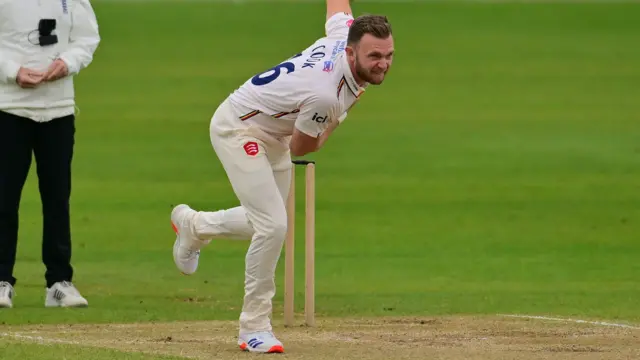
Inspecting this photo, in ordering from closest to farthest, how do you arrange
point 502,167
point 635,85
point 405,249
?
point 405,249 → point 502,167 → point 635,85

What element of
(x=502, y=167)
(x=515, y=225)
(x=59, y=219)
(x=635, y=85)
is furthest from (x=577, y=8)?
(x=59, y=219)

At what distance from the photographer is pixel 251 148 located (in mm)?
8391

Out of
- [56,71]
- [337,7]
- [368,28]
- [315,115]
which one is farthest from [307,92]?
[56,71]

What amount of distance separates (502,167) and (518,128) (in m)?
3.77

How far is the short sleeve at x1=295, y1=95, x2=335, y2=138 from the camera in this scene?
8055 mm

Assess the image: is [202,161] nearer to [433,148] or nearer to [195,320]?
[433,148]

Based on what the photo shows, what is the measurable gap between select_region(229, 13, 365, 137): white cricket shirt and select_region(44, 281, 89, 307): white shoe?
239 cm

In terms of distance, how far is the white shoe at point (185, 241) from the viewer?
9703mm

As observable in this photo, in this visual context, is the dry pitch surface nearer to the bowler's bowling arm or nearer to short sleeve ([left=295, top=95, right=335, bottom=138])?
short sleeve ([left=295, top=95, right=335, bottom=138])

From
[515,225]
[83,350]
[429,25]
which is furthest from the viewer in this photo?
[429,25]

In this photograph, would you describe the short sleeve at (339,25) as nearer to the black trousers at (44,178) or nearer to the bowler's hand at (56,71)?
the bowler's hand at (56,71)

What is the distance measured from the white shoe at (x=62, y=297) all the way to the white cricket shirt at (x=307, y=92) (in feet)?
7.85

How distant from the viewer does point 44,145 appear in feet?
33.3

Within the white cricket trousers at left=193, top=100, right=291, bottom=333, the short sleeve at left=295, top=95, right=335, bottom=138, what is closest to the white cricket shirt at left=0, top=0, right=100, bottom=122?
the white cricket trousers at left=193, top=100, right=291, bottom=333
